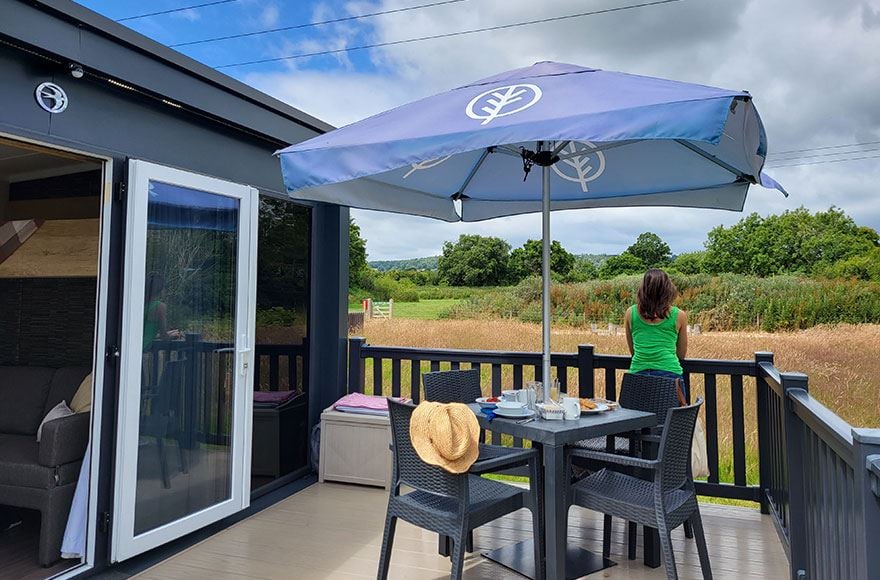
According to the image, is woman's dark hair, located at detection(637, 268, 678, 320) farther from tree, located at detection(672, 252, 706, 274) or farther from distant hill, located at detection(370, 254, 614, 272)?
tree, located at detection(672, 252, 706, 274)

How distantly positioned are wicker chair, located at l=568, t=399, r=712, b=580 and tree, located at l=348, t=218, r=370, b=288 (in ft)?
34.0

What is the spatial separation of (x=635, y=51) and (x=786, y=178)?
7852 millimetres

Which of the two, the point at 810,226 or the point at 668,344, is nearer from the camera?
the point at 668,344

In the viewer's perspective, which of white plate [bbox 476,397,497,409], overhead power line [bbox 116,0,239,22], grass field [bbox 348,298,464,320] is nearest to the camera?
white plate [bbox 476,397,497,409]

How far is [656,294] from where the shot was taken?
3404mm

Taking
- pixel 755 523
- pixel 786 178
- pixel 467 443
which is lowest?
pixel 755 523

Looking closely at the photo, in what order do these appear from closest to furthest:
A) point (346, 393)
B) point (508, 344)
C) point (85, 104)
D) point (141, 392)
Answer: point (85, 104) < point (141, 392) < point (346, 393) < point (508, 344)

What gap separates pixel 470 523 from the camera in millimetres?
2205

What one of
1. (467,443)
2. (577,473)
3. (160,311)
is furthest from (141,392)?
(577,473)

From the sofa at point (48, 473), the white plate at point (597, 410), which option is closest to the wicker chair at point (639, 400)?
the white plate at point (597, 410)

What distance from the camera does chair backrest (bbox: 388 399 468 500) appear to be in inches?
87.2

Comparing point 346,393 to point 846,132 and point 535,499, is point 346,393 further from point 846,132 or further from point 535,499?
point 846,132

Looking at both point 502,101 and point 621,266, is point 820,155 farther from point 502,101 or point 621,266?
point 502,101

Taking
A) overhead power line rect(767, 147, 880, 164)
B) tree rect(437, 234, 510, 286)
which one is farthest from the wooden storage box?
overhead power line rect(767, 147, 880, 164)
